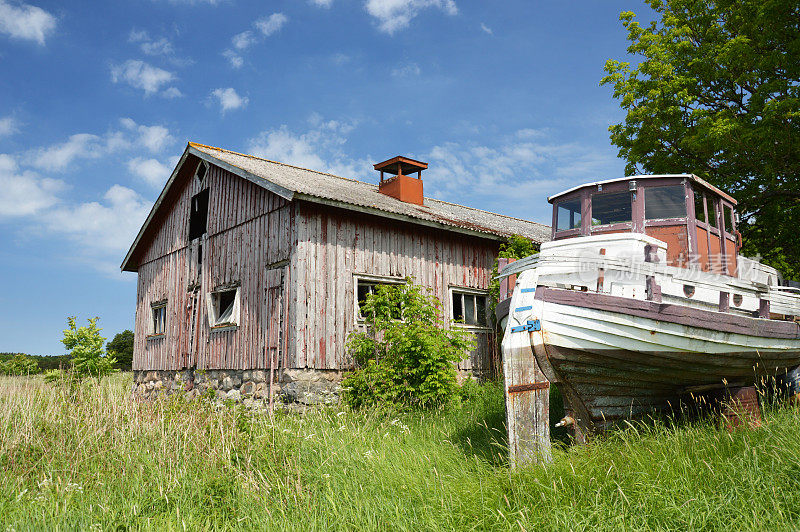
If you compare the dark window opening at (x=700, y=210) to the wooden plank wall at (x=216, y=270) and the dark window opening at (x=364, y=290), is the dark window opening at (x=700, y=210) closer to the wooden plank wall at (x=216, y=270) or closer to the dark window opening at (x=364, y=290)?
the dark window opening at (x=364, y=290)

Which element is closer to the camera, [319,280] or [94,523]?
[94,523]

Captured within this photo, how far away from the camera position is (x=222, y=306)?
45.2ft

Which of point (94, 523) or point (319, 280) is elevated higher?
point (319, 280)

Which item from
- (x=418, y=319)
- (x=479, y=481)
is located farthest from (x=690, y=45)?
(x=479, y=481)

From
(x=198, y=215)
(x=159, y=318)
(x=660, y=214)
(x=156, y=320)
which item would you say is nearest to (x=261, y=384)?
(x=198, y=215)

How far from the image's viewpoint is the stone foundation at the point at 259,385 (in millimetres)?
10547

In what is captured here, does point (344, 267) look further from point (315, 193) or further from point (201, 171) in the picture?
point (201, 171)

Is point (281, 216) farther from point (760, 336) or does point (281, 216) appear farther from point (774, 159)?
point (774, 159)

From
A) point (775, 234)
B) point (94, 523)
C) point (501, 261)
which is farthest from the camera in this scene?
point (775, 234)

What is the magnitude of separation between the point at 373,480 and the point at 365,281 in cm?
678

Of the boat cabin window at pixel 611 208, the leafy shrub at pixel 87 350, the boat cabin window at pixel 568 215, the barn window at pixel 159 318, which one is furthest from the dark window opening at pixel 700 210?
the leafy shrub at pixel 87 350

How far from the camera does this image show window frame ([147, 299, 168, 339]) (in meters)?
15.9

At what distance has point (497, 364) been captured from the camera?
41.9 ft

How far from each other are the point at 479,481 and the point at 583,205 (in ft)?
15.7
